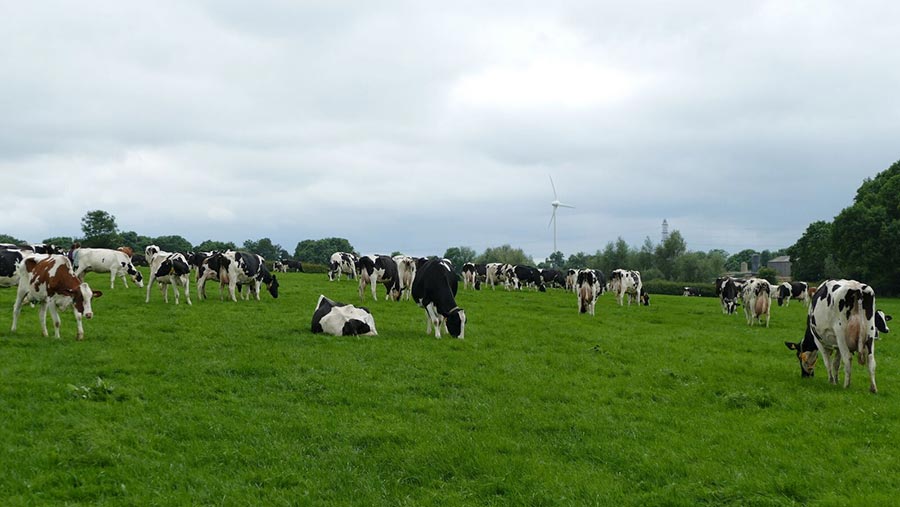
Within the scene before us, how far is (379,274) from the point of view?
30.0 metres

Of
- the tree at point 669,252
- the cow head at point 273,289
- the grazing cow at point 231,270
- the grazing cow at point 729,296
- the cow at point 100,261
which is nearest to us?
the cow at point 100,261

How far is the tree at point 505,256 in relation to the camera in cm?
12338

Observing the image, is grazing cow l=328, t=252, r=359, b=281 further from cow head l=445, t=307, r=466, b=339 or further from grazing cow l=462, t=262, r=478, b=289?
cow head l=445, t=307, r=466, b=339

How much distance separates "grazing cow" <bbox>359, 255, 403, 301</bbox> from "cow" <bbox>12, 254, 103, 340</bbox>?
46.1ft

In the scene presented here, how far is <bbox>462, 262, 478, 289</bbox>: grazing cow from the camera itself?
1761 inches

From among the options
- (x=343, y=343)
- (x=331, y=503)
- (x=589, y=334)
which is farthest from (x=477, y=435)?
(x=589, y=334)

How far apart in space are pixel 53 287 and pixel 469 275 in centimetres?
3226

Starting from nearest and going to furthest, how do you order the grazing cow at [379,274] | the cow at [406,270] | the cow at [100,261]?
the cow at [100,261] → the grazing cow at [379,274] → the cow at [406,270]

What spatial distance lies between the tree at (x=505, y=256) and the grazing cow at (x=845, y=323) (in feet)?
349

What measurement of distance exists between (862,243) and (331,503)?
75.6m

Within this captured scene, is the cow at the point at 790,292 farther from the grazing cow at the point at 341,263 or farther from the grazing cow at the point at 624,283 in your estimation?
the grazing cow at the point at 341,263

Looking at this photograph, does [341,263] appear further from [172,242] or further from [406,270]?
[172,242]

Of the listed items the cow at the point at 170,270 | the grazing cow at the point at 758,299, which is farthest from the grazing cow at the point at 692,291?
the cow at the point at 170,270

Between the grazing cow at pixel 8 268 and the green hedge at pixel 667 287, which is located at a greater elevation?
the grazing cow at pixel 8 268
